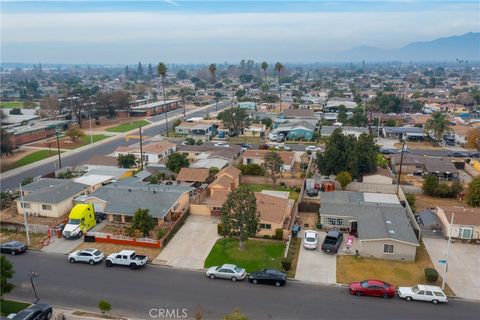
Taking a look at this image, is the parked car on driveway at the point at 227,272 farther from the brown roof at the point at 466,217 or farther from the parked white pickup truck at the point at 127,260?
the brown roof at the point at 466,217

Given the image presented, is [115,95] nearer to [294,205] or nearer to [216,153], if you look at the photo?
[216,153]

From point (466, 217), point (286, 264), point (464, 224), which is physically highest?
point (466, 217)

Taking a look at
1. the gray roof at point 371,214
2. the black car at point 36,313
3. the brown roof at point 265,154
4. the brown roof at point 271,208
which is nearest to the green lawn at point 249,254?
the brown roof at point 271,208

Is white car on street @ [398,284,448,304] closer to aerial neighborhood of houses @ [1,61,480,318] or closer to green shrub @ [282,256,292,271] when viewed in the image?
aerial neighborhood of houses @ [1,61,480,318]

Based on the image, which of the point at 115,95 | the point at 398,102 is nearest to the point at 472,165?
the point at 398,102

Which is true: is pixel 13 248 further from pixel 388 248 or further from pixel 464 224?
pixel 464 224

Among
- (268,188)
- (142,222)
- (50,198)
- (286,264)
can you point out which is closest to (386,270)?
(286,264)

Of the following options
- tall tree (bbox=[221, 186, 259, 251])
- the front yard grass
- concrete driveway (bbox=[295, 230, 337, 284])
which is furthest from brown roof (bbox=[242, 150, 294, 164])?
the front yard grass
